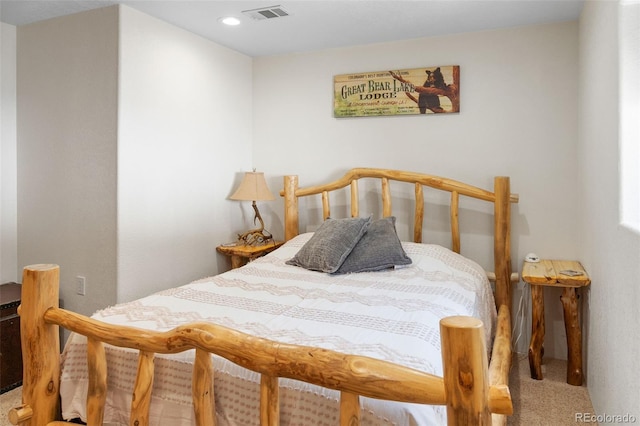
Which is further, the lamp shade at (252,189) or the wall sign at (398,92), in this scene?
the lamp shade at (252,189)

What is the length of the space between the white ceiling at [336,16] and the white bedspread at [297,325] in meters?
1.50

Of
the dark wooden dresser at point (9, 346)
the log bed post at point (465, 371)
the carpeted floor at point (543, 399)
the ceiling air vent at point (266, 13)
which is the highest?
the ceiling air vent at point (266, 13)

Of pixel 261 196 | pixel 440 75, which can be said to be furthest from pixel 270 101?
pixel 440 75

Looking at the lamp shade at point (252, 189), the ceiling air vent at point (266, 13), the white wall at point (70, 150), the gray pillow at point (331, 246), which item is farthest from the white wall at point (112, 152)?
the gray pillow at point (331, 246)

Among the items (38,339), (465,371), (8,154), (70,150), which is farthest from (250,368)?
(8,154)

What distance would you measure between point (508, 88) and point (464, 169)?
0.58 meters

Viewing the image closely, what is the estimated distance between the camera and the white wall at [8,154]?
2.98 m

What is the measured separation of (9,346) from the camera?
8.64ft

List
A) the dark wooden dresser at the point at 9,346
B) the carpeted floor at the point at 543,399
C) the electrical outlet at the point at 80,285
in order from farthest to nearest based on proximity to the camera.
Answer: the electrical outlet at the point at 80,285 → the dark wooden dresser at the point at 9,346 → the carpeted floor at the point at 543,399

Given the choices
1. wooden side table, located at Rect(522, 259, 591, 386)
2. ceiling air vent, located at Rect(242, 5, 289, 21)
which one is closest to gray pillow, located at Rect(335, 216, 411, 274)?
wooden side table, located at Rect(522, 259, 591, 386)

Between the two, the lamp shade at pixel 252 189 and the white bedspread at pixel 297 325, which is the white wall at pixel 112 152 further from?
the white bedspread at pixel 297 325

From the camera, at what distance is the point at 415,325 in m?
1.66

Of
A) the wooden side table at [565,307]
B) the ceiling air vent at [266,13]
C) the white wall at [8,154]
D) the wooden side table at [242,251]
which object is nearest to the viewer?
the wooden side table at [565,307]

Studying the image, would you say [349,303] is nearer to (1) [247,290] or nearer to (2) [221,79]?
(1) [247,290]
